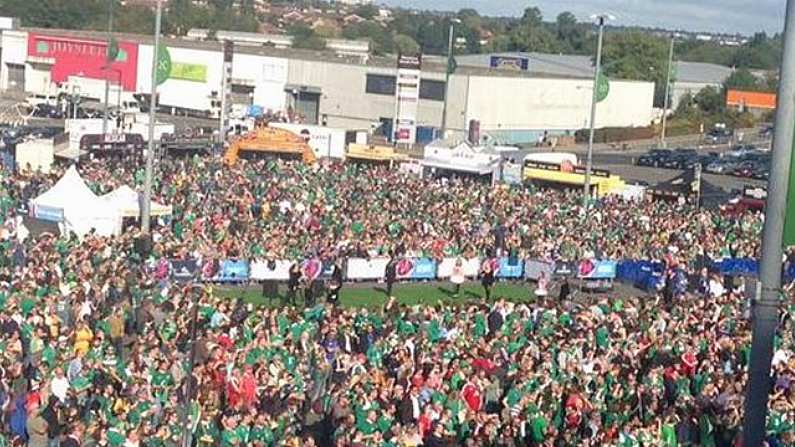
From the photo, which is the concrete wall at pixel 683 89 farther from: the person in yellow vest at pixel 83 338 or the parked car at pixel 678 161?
the person in yellow vest at pixel 83 338

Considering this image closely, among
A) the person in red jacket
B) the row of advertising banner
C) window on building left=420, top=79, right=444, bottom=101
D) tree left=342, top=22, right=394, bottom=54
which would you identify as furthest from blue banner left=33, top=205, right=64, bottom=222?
tree left=342, top=22, right=394, bottom=54

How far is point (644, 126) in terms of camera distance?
94.2m

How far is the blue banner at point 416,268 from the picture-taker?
105 ft

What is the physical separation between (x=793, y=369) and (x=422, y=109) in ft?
190

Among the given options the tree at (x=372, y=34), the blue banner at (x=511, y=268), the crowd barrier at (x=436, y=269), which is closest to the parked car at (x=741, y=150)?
the crowd barrier at (x=436, y=269)

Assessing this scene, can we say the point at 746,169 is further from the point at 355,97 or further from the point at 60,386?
the point at 60,386

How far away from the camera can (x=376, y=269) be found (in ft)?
104

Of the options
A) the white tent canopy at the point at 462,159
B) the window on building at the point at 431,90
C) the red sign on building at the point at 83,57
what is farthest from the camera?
the red sign on building at the point at 83,57

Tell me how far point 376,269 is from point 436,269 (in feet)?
5.34

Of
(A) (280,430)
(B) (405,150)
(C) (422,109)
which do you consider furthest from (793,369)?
(C) (422,109)

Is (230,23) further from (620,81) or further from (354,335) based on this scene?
(354,335)

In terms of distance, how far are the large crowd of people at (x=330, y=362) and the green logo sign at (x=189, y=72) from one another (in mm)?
48486

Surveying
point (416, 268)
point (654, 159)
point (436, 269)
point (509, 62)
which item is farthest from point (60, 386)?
point (509, 62)

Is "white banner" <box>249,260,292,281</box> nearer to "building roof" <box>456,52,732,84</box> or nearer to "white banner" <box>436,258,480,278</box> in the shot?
"white banner" <box>436,258,480,278</box>
